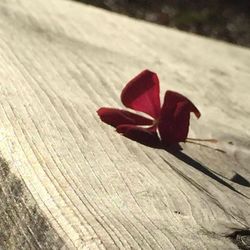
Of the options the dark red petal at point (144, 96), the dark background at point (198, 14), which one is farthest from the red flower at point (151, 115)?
the dark background at point (198, 14)

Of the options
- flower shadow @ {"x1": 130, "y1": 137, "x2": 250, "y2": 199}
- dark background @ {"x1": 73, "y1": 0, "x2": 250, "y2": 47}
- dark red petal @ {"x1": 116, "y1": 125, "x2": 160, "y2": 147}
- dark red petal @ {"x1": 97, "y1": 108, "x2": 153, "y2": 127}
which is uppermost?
dark red petal @ {"x1": 97, "y1": 108, "x2": 153, "y2": 127}

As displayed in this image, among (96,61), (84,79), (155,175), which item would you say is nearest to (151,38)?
(96,61)

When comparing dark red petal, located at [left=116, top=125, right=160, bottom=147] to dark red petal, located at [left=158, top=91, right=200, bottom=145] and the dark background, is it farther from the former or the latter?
the dark background

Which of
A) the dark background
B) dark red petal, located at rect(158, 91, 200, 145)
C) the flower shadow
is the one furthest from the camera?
the dark background

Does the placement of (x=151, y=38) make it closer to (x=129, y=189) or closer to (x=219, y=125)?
(x=219, y=125)

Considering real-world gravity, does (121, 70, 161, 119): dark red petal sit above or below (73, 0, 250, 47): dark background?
above

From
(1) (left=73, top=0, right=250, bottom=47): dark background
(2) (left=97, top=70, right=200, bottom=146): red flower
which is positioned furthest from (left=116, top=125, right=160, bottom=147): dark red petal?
(1) (left=73, top=0, right=250, bottom=47): dark background

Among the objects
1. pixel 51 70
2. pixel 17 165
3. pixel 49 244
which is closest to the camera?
pixel 49 244

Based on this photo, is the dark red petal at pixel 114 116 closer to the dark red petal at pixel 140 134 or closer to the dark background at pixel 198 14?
the dark red petal at pixel 140 134
